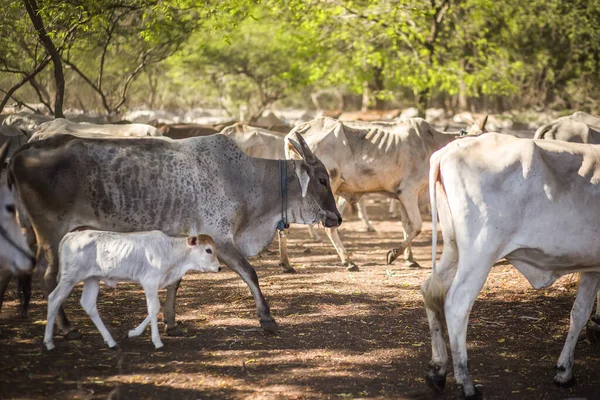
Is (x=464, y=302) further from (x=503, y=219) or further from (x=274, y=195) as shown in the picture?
(x=274, y=195)

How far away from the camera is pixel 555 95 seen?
95.0ft

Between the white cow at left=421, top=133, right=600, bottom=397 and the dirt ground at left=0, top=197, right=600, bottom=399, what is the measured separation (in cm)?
50

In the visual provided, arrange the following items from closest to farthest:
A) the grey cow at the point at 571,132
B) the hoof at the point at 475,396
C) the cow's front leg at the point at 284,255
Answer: the hoof at the point at 475,396, the cow's front leg at the point at 284,255, the grey cow at the point at 571,132

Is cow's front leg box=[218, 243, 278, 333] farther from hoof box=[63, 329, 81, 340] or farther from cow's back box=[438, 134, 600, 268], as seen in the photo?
cow's back box=[438, 134, 600, 268]

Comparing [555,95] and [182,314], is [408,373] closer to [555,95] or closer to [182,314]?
[182,314]

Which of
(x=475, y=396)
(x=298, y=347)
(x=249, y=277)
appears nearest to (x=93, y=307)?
(x=249, y=277)

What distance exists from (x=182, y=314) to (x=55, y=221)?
174 centimetres

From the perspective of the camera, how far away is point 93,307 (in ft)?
19.0

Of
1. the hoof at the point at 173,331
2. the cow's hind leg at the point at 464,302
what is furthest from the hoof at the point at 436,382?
the hoof at the point at 173,331

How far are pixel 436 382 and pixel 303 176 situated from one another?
102 inches

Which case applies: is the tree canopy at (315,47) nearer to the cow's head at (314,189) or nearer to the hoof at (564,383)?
the cow's head at (314,189)

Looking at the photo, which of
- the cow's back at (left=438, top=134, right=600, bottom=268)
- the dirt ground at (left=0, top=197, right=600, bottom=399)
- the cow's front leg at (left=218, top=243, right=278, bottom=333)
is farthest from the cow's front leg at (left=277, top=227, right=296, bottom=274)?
the cow's back at (left=438, top=134, right=600, bottom=268)

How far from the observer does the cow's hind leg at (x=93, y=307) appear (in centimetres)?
572

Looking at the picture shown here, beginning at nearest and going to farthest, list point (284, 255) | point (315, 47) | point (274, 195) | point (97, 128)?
point (274, 195) → point (284, 255) → point (97, 128) → point (315, 47)
